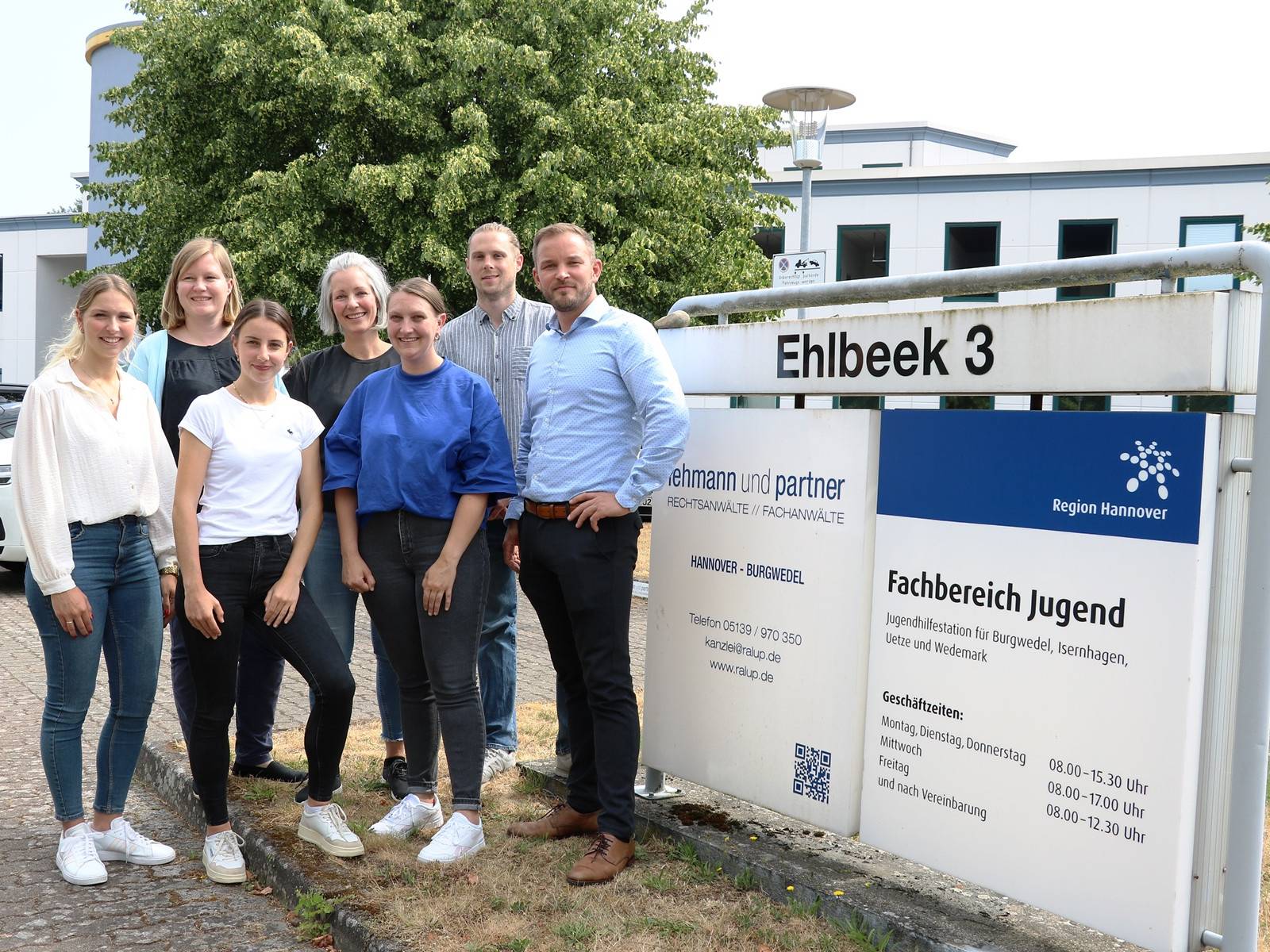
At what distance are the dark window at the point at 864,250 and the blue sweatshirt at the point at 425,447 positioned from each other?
83.8 feet

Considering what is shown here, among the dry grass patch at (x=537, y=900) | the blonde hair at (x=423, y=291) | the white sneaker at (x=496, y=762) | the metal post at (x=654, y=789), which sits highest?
the blonde hair at (x=423, y=291)

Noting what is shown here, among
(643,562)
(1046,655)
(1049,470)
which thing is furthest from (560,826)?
(643,562)

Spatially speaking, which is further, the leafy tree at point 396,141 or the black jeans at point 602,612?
the leafy tree at point 396,141

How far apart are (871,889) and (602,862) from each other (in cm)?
89

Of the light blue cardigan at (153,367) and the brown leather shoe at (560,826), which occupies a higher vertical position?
the light blue cardigan at (153,367)

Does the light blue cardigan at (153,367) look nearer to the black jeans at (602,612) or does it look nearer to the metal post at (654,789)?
the black jeans at (602,612)

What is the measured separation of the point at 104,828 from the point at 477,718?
1.51 metres

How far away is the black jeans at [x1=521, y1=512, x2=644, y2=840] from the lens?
4012 mm

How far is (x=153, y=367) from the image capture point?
4617 millimetres

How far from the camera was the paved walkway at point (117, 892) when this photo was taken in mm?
3863

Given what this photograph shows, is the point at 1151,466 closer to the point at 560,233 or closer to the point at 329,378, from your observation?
the point at 560,233

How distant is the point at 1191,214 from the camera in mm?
27016

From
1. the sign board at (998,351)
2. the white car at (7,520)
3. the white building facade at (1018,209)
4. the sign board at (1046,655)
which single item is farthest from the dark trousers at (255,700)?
the white building facade at (1018,209)

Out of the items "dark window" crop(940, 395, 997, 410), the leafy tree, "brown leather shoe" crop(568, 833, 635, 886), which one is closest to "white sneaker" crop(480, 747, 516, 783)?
"brown leather shoe" crop(568, 833, 635, 886)
